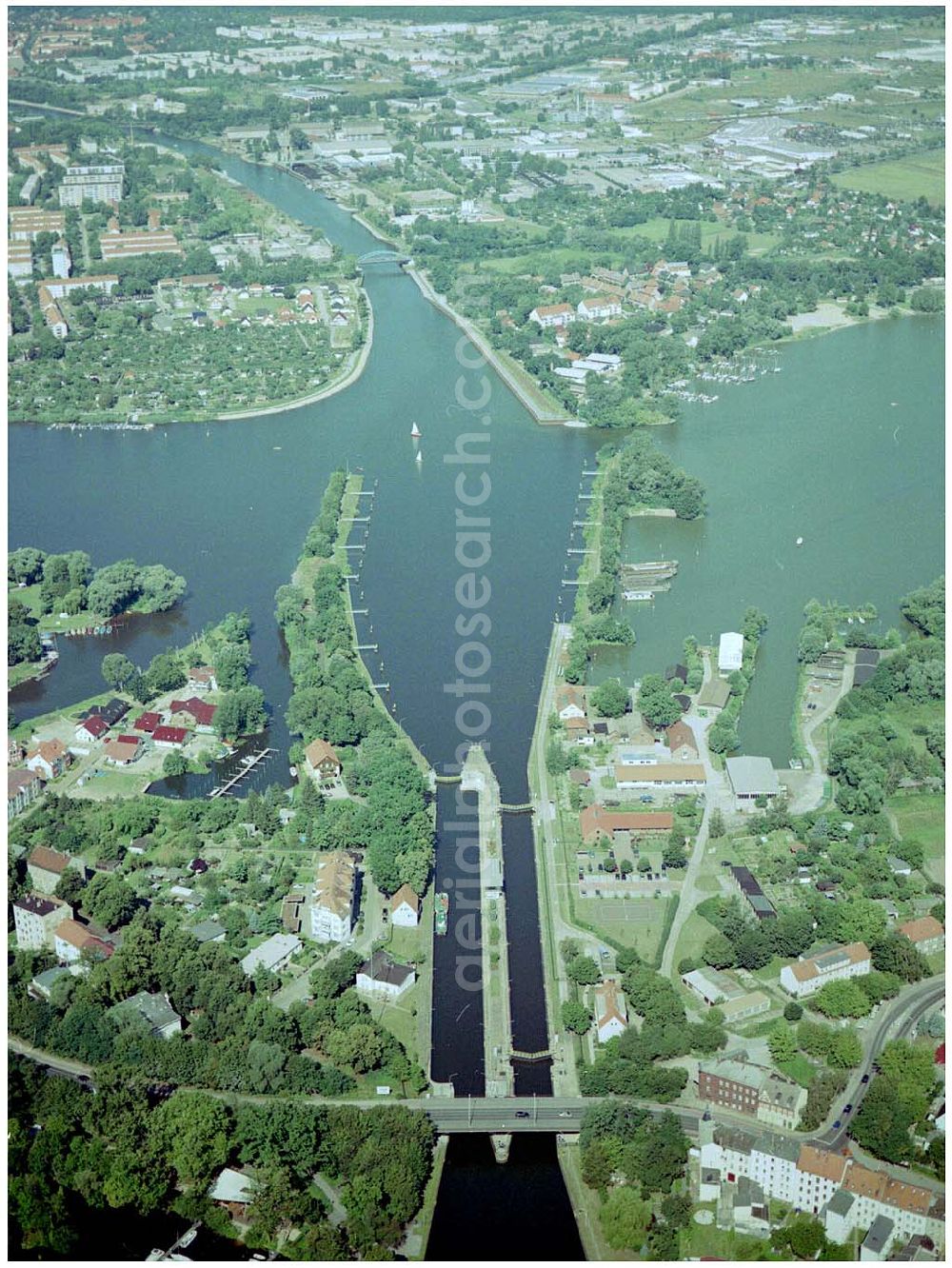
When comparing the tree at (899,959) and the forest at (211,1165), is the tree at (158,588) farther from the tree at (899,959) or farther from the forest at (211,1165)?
the tree at (899,959)

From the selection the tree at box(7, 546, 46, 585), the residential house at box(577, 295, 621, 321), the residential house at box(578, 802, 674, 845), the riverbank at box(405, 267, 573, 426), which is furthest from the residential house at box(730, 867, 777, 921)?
the residential house at box(577, 295, 621, 321)

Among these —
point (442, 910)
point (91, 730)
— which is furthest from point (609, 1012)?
point (91, 730)

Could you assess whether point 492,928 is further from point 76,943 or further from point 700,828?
point 76,943

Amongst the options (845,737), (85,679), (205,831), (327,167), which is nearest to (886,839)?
(845,737)

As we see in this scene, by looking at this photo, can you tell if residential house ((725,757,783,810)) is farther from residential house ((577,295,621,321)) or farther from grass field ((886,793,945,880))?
residential house ((577,295,621,321))

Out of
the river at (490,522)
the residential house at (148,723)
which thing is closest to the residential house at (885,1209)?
the river at (490,522)

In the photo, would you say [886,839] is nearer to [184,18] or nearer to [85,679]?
[85,679]

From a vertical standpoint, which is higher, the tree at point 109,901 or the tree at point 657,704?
the tree at point 657,704
